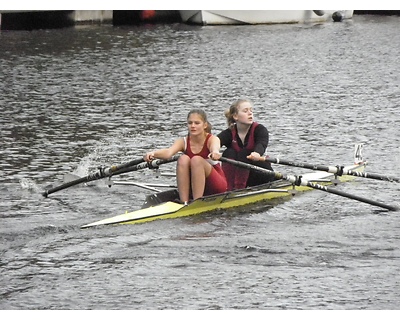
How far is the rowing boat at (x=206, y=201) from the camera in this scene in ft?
32.9

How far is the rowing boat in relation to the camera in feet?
32.9

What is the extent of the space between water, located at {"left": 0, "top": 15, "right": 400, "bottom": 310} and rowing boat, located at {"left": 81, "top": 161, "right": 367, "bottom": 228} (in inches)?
4.1

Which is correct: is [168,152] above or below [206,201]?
above

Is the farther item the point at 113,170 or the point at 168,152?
the point at 113,170

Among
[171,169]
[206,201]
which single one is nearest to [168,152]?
[206,201]

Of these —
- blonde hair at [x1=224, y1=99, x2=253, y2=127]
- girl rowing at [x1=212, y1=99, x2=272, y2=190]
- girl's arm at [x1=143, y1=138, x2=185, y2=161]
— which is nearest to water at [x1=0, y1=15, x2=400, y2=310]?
girl rowing at [x1=212, y1=99, x2=272, y2=190]


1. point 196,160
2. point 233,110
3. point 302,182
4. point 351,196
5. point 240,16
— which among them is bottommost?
point 351,196

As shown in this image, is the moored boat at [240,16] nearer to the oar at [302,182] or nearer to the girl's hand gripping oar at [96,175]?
the girl's hand gripping oar at [96,175]

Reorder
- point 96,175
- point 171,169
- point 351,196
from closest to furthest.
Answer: point 351,196, point 96,175, point 171,169

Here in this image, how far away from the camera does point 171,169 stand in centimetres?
1324

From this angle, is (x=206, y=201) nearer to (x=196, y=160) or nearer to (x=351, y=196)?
(x=196, y=160)

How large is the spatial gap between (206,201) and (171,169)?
2.86 m
